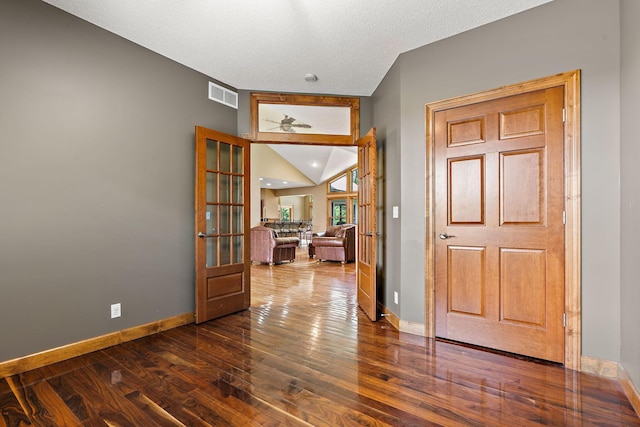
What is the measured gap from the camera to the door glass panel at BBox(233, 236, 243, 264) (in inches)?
144

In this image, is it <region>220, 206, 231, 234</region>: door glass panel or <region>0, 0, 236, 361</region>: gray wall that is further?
<region>220, 206, 231, 234</region>: door glass panel

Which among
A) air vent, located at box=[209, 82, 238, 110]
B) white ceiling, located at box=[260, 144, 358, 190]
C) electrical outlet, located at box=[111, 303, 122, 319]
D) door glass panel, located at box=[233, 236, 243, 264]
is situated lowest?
electrical outlet, located at box=[111, 303, 122, 319]

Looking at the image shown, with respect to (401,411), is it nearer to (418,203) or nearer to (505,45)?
(418,203)

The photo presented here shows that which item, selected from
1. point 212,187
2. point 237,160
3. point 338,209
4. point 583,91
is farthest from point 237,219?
point 338,209

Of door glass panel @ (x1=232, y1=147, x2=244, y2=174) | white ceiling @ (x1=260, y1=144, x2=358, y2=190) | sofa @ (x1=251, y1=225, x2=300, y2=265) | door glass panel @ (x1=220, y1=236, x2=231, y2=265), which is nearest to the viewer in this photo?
door glass panel @ (x1=220, y1=236, x2=231, y2=265)

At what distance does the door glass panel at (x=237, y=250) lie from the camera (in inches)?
144

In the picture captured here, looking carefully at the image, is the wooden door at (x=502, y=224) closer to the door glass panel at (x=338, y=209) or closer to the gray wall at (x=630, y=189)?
the gray wall at (x=630, y=189)

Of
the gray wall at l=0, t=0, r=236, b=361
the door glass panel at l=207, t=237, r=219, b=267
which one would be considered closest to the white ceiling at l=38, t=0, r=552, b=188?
the gray wall at l=0, t=0, r=236, b=361

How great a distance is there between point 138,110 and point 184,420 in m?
2.57

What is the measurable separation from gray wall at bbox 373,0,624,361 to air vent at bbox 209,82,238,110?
2006mm

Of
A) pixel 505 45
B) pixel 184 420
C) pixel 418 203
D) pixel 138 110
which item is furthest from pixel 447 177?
pixel 138 110

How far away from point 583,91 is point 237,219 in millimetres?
3340

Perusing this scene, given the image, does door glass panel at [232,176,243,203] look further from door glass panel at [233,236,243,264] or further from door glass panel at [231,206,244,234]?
door glass panel at [233,236,243,264]

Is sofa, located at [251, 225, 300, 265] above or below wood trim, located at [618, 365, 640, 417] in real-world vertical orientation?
above
